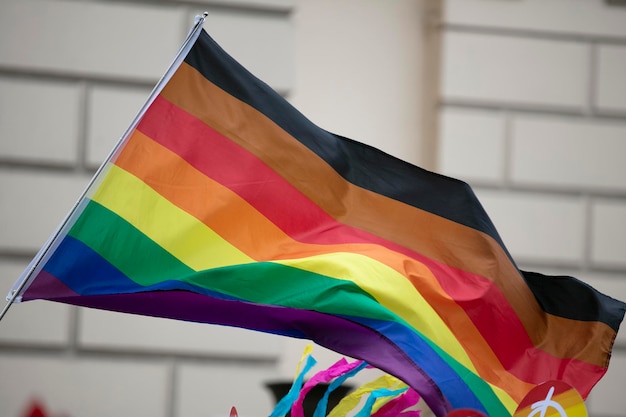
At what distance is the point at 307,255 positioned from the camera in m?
2.76

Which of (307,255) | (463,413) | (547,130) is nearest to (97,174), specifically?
(307,255)

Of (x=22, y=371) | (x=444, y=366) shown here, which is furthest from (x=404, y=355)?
(x=22, y=371)

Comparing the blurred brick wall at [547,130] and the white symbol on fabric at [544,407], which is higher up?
the blurred brick wall at [547,130]

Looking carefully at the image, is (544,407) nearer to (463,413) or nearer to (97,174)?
(463,413)

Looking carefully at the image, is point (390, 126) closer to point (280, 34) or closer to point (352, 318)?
point (280, 34)

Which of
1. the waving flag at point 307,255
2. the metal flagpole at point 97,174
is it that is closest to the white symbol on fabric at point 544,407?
the waving flag at point 307,255

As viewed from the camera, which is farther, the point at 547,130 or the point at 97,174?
the point at 547,130

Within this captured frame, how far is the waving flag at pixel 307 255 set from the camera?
2.61 meters

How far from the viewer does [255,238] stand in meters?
2.78

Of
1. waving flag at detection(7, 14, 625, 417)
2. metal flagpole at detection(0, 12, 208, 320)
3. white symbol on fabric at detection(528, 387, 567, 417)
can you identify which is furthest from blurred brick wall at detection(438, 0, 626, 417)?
white symbol on fabric at detection(528, 387, 567, 417)

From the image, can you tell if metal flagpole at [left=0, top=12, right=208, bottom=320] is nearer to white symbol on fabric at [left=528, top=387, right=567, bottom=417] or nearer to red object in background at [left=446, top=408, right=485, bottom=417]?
red object in background at [left=446, top=408, right=485, bottom=417]

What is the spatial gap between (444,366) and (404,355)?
0.38 ft

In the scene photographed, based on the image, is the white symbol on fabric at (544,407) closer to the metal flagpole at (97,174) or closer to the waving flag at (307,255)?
the waving flag at (307,255)

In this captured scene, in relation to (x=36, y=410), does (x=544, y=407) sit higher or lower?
lower
